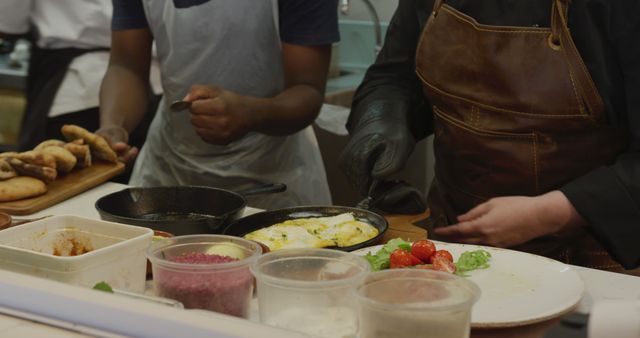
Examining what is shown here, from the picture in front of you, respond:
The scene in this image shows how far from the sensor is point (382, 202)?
85.6 inches

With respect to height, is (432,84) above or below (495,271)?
above

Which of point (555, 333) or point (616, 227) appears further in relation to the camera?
point (616, 227)

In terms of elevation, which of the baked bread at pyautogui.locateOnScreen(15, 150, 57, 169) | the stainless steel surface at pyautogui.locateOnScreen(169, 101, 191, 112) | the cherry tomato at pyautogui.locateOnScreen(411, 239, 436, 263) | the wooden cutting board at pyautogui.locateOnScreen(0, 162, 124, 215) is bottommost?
the wooden cutting board at pyautogui.locateOnScreen(0, 162, 124, 215)

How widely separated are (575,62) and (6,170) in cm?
149

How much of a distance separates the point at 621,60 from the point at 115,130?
5.11 feet

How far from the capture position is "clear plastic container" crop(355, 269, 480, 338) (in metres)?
1.10

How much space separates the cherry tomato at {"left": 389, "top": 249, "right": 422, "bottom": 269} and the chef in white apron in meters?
1.32

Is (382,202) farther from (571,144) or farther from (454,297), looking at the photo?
(454,297)

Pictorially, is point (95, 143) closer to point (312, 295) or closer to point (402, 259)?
point (402, 259)

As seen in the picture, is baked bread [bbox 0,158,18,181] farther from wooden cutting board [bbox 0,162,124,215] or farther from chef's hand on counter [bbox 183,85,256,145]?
chef's hand on counter [bbox 183,85,256,145]

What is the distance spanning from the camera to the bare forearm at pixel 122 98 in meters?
2.99

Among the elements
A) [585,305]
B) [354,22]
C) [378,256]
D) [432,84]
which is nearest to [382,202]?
[432,84]

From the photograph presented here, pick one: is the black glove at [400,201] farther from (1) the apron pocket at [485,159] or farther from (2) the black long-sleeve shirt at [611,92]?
(2) the black long-sleeve shirt at [611,92]

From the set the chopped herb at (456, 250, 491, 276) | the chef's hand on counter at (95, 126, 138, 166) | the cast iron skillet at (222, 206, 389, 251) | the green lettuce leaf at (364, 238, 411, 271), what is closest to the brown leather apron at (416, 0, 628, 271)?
the cast iron skillet at (222, 206, 389, 251)
